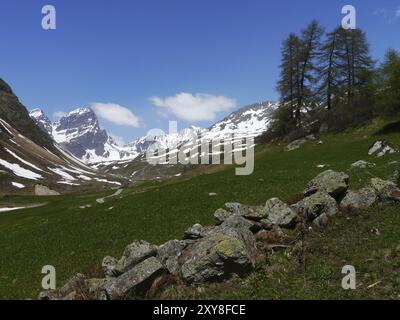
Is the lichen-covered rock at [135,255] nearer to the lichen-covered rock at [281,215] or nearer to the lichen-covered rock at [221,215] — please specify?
the lichen-covered rock at [221,215]

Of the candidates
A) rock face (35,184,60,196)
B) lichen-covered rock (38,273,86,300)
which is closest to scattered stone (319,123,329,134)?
lichen-covered rock (38,273,86,300)

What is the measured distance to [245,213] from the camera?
925 inches

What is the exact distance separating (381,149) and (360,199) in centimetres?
2866

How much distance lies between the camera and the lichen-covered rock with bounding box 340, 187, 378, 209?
23750mm

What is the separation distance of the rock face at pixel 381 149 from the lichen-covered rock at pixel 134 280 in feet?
124

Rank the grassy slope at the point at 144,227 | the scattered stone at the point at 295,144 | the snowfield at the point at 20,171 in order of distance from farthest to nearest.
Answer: the snowfield at the point at 20,171 → the scattered stone at the point at 295,144 → the grassy slope at the point at 144,227

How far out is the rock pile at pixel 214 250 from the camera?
17047 mm

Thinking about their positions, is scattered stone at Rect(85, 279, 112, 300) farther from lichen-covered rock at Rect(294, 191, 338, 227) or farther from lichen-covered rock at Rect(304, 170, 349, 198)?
lichen-covered rock at Rect(304, 170, 349, 198)

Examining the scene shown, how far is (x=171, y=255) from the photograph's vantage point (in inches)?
752

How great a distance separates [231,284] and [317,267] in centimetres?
360

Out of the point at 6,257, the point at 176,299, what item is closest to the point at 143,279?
the point at 176,299

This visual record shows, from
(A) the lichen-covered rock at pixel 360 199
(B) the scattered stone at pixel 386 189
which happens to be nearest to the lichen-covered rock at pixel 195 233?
(A) the lichen-covered rock at pixel 360 199

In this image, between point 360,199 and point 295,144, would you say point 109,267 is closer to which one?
point 360,199

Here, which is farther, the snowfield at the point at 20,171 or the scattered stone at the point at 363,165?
the snowfield at the point at 20,171
